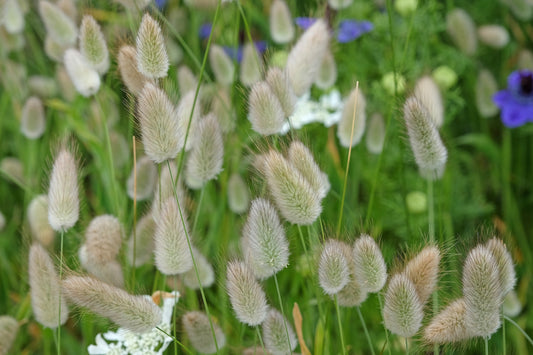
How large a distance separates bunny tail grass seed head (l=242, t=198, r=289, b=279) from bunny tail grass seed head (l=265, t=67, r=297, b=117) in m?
0.26

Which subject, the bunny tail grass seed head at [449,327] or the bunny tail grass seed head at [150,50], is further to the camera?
the bunny tail grass seed head at [150,50]

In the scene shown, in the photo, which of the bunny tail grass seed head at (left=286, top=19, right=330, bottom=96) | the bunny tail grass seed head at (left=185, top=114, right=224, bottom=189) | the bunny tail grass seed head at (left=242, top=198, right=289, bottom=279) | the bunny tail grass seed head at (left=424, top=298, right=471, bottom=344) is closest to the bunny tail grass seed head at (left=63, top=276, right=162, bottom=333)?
the bunny tail grass seed head at (left=242, top=198, right=289, bottom=279)

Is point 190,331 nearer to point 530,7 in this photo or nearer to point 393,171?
point 393,171

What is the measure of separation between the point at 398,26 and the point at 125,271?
1167 millimetres

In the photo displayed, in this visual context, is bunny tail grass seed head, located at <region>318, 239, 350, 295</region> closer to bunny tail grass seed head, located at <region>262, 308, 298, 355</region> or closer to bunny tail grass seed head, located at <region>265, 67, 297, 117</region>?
bunny tail grass seed head, located at <region>262, 308, 298, 355</region>

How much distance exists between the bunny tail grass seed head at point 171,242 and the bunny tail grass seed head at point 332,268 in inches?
8.2

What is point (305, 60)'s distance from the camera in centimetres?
139

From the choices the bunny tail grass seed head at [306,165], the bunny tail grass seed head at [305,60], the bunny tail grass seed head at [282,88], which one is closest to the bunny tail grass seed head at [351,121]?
the bunny tail grass seed head at [305,60]

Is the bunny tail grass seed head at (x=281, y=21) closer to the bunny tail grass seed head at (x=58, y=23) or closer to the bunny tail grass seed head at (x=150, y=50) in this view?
the bunny tail grass seed head at (x=58, y=23)

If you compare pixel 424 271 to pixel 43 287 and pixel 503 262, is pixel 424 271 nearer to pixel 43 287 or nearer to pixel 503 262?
pixel 503 262

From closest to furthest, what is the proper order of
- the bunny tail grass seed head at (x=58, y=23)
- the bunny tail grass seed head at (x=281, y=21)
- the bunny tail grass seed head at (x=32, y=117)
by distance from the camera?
the bunny tail grass seed head at (x=58, y=23) → the bunny tail grass seed head at (x=281, y=21) → the bunny tail grass seed head at (x=32, y=117)

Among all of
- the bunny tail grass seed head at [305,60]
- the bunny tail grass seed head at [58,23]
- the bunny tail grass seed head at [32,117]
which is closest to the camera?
the bunny tail grass seed head at [305,60]

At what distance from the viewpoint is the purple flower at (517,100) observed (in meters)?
1.93

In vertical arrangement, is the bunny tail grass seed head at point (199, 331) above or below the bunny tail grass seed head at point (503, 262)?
below
